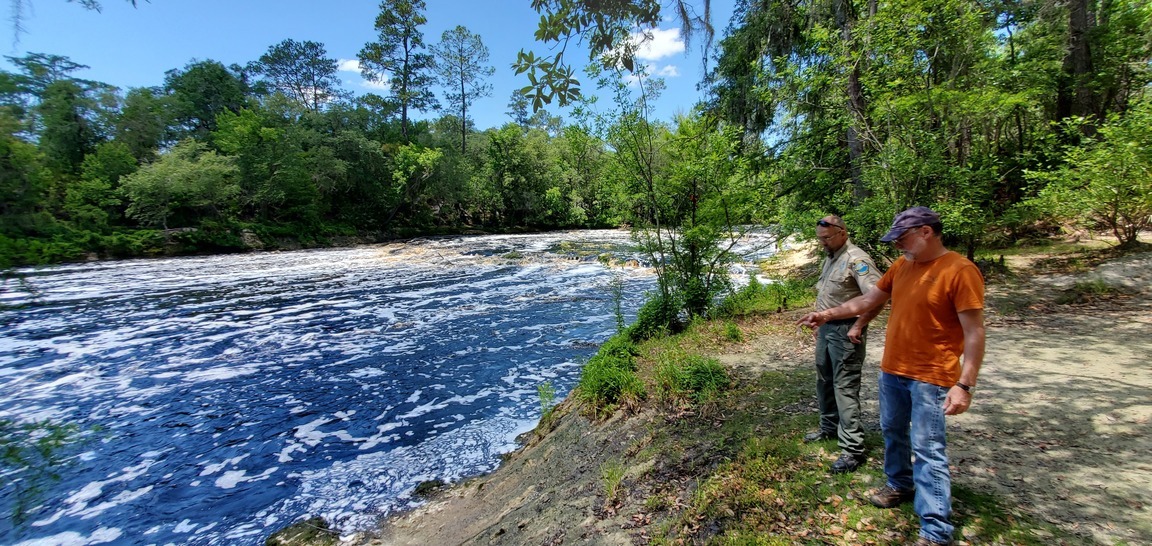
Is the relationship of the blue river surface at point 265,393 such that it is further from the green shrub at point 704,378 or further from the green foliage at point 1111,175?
the green foliage at point 1111,175

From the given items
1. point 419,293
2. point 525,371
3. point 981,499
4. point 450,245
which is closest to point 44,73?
point 450,245

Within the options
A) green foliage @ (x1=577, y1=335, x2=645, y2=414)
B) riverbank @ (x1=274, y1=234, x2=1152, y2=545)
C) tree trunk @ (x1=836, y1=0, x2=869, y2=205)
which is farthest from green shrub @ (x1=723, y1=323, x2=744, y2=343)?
tree trunk @ (x1=836, y1=0, x2=869, y2=205)

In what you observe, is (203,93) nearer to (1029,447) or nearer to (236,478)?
(236,478)

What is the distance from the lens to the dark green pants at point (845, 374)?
344cm

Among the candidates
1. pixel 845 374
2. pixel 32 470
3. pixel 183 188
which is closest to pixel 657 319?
pixel 845 374

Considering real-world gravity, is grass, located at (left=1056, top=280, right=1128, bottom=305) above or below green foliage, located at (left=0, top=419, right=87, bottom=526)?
above

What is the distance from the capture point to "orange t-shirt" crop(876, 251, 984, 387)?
250 centimetres

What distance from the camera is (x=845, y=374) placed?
3.53m

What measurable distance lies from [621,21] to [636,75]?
188 inches

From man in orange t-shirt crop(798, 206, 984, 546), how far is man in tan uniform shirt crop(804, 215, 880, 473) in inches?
20.2

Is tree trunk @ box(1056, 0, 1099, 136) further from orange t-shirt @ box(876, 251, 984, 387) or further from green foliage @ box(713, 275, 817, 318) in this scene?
orange t-shirt @ box(876, 251, 984, 387)

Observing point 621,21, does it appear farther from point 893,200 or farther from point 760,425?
point 893,200

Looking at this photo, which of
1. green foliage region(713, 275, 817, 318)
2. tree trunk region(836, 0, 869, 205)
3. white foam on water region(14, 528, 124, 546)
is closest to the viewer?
white foam on water region(14, 528, 124, 546)

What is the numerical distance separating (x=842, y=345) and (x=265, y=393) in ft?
30.3
